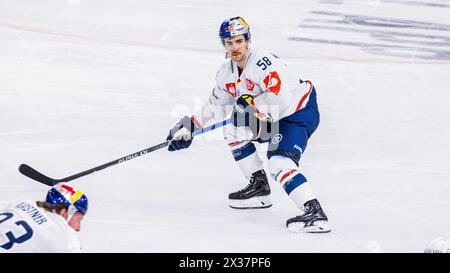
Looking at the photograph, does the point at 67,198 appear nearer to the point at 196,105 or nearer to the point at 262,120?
the point at 262,120

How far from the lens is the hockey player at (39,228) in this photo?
12.2 feet

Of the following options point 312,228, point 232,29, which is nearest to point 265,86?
point 232,29

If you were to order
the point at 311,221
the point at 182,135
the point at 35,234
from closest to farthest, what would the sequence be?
the point at 35,234 → the point at 311,221 → the point at 182,135

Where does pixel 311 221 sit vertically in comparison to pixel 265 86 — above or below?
below

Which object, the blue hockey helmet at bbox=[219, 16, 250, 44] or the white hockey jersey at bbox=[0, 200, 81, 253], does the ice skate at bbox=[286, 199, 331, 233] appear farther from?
the white hockey jersey at bbox=[0, 200, 81, 253]

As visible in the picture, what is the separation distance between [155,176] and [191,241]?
1.19 m

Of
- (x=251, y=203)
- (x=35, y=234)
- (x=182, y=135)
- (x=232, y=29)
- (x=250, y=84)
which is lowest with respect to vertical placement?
(x=251, y=203)

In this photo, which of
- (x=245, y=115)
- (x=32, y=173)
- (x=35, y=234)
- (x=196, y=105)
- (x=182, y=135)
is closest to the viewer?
(x=35, y=234)

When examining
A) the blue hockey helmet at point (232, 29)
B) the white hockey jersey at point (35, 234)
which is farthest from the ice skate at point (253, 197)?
the white hockey jersey at point (35, 234)

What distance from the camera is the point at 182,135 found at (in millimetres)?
5645

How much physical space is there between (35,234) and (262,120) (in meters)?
2.06

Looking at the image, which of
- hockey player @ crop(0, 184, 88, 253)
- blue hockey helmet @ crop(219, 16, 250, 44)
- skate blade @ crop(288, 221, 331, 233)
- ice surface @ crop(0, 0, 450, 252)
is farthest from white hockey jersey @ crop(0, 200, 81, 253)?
blue hockey helmet @ crop(219, 16, 250, 44)

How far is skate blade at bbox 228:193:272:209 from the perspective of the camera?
18.7 feet

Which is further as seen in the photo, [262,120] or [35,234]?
[262,120]
